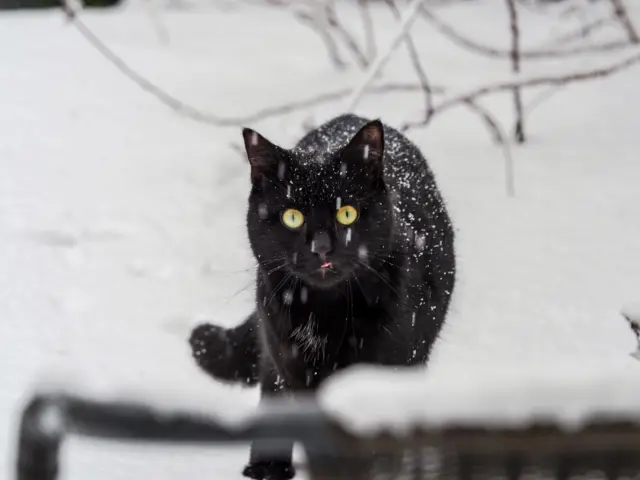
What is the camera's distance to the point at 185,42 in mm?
7910

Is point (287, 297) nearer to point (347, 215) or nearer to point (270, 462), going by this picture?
point (347, 215)

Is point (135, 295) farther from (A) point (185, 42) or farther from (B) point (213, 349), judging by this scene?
(A) point (185, 42)

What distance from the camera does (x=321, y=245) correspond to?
2.07m

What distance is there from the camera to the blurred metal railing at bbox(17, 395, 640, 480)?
0.65 metres

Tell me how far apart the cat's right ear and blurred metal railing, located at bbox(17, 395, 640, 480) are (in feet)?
5.22

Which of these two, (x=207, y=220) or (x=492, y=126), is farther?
(x=492, y=126)

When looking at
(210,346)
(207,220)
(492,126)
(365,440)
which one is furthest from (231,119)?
(365,440)

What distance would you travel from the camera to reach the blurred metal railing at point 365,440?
65 centimetres

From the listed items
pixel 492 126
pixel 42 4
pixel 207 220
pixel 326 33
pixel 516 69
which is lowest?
pixel 207 220

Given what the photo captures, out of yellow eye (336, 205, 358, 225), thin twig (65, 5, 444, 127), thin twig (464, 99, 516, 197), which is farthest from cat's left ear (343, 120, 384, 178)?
thin twig (464, 99, 516, 197)

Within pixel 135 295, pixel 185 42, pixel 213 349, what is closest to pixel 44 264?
pixel 135 295

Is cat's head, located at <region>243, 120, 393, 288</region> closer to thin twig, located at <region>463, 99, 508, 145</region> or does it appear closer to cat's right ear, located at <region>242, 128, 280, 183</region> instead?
cat's right ear, located at <region>242, 128, 280, 183</region>

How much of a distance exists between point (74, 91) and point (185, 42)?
6.91 feet

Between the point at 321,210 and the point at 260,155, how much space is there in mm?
287
